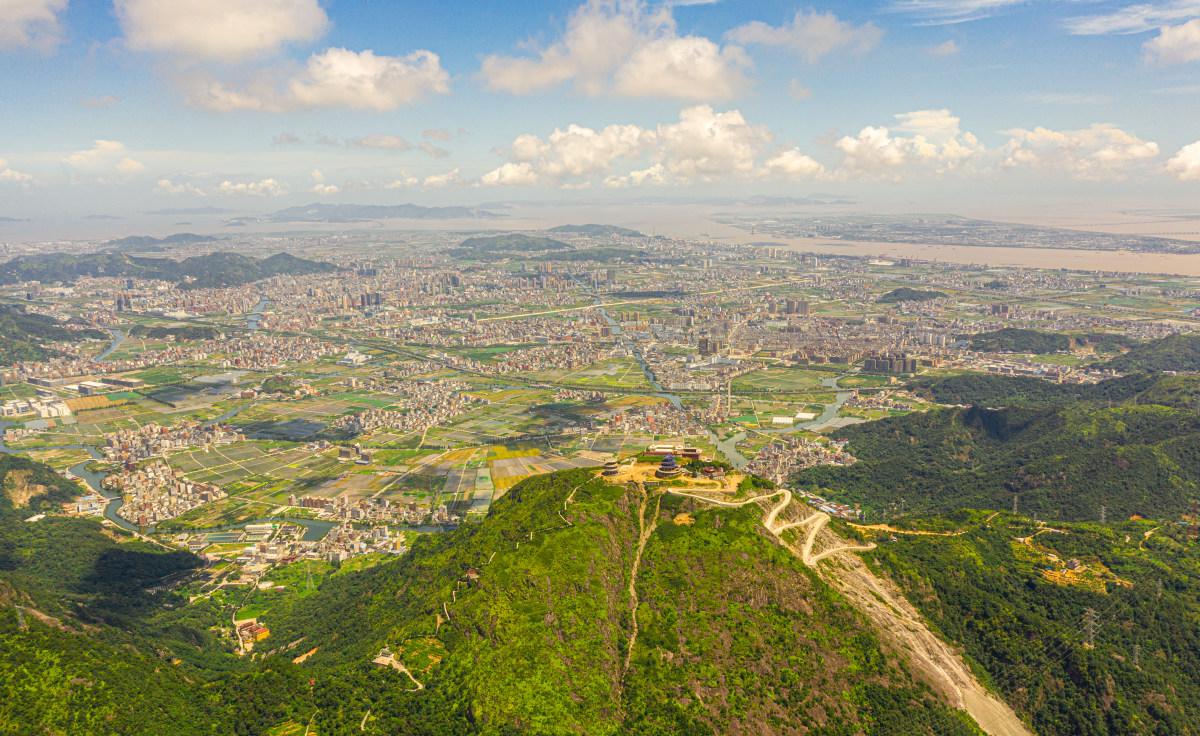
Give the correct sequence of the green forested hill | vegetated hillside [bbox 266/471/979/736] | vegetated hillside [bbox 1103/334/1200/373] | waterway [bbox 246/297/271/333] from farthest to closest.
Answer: waterway [bbox 246/297/271/333] < vegetated hillside [bbox 1103/334/1200/373] < vegetated hillside [bbox 266/471/979/736] < the green forested hill

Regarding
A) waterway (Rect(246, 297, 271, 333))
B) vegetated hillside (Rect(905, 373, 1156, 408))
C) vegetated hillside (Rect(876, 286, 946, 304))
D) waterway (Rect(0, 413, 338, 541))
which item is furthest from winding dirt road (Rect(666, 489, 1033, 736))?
vegetated hillside (Rect(876, 286, 946, 304))

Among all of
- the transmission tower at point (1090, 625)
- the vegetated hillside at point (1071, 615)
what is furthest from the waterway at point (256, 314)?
the transmission tower at point (1090, 625)

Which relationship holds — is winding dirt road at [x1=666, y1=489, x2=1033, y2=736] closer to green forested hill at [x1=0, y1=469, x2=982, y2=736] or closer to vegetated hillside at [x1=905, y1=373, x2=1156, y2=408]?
green forested hill at [x1=0, y1=469, x2=982, y2=736]

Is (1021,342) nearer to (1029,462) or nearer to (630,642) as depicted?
(1029,462)

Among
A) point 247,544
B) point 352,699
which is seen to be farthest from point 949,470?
point 247,544

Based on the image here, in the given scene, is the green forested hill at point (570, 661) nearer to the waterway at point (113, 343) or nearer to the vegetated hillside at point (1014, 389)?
the vegetated hillside at point (1014, 389)

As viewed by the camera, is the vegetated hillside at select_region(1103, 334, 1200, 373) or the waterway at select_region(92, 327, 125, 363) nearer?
the vegetated hillside at select_region(1103, 334, 1200, 373)

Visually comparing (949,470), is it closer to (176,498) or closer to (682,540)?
(682,540)
